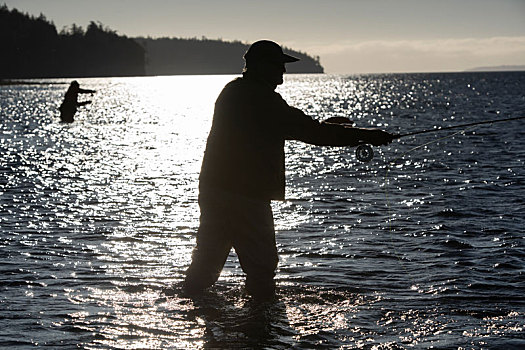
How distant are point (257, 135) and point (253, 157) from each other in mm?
198

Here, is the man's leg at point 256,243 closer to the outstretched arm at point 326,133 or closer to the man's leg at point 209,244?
the man's leg at point 209,244

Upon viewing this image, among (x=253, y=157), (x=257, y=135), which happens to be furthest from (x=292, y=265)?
(x=257, y=135)

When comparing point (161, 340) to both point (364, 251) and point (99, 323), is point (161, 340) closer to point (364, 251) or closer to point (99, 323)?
point (99, 323)

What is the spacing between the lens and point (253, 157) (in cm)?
652

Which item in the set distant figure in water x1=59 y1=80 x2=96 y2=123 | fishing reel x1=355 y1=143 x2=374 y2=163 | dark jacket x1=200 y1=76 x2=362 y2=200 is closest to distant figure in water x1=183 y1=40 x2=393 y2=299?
dark jacket x1=200 y1=76 x2=362 y2=200

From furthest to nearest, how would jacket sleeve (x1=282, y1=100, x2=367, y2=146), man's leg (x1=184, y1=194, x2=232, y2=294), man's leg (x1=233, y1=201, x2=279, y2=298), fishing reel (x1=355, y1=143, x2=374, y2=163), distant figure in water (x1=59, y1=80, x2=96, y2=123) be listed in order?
distant figure in water (x1=59, y1=80, x2=96, y2=123)
fishing reel (x1=355, y1=143, x2=374, y2=163)
man's leg (x1=184, y1=194, x2=232, y2=294)
man's leg (x1=233, y1=201, x2=279, y2=298)
jacket sleeve (x1=282, y1=100, x2=367, y2=146)

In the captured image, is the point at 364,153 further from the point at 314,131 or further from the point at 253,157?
the point at 253,157

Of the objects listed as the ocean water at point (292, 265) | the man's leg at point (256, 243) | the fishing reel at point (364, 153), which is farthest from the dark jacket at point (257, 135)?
the fishing reel at point (364, 153)

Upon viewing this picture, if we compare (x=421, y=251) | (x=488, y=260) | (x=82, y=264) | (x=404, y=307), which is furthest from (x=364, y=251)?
(x=82, y=264)

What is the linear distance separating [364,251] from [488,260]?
154cm

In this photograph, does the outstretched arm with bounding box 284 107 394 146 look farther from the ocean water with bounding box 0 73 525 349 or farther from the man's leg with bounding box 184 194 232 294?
the ocean water with bounding box 0 73 525 349

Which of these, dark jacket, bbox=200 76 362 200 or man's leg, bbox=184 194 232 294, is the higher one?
dark jacket, bbox=200 76 362 200

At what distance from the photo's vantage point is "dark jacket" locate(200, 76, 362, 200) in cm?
648

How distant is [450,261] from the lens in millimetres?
8898
